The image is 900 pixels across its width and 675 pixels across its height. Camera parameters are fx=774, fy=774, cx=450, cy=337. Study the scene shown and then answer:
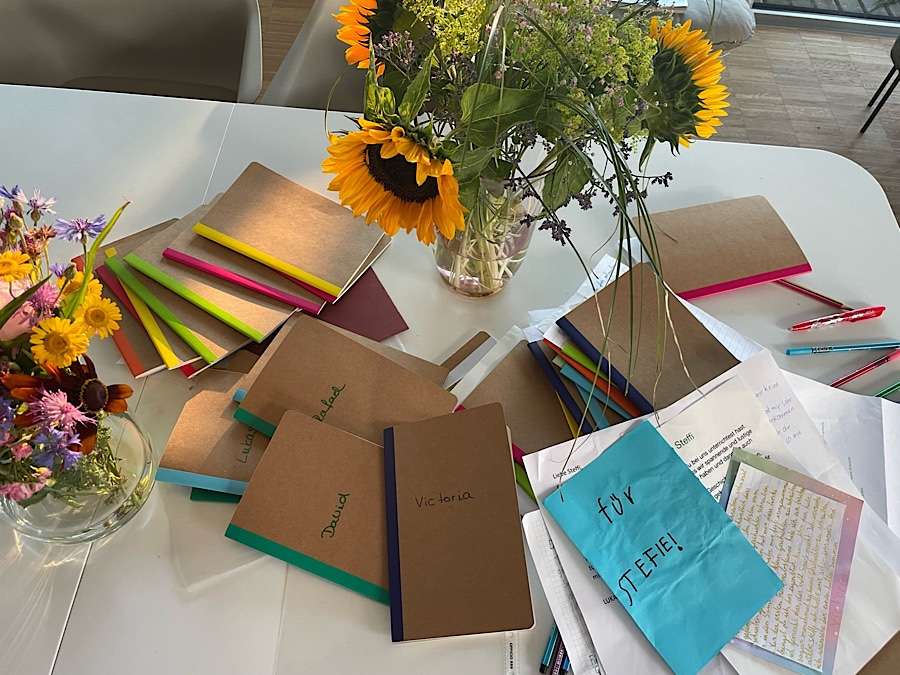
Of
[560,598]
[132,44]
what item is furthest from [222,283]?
[132,44]

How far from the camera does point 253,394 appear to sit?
0.80 metres

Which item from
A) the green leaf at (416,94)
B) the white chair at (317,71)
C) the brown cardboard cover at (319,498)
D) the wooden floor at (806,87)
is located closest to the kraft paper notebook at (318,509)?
the brown cardboard cover at (319,498)

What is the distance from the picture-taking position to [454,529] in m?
0.74

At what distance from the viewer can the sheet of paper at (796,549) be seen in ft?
2.36

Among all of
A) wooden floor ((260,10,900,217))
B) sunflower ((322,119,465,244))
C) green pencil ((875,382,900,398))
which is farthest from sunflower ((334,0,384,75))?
wooden floor ((260,10,900,217))

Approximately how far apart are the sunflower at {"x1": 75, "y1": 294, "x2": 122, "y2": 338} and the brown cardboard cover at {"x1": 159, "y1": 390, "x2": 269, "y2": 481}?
0.20 meters

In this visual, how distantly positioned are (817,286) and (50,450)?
92 centimetres

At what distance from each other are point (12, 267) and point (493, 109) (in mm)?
392

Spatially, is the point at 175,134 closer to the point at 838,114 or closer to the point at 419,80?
the point at 419,80

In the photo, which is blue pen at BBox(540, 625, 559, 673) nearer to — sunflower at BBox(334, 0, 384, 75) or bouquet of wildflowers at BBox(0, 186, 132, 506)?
bouquet of wildflowers at BBox(0, 186, 132, 506)

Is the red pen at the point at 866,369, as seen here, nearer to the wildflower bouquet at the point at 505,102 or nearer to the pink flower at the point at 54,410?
the wildflower bouquet at the point at 505,102

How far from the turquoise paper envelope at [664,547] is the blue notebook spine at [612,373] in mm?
24

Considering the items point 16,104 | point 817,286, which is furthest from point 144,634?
point 817,286

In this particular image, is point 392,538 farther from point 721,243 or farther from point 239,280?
point 721,243
